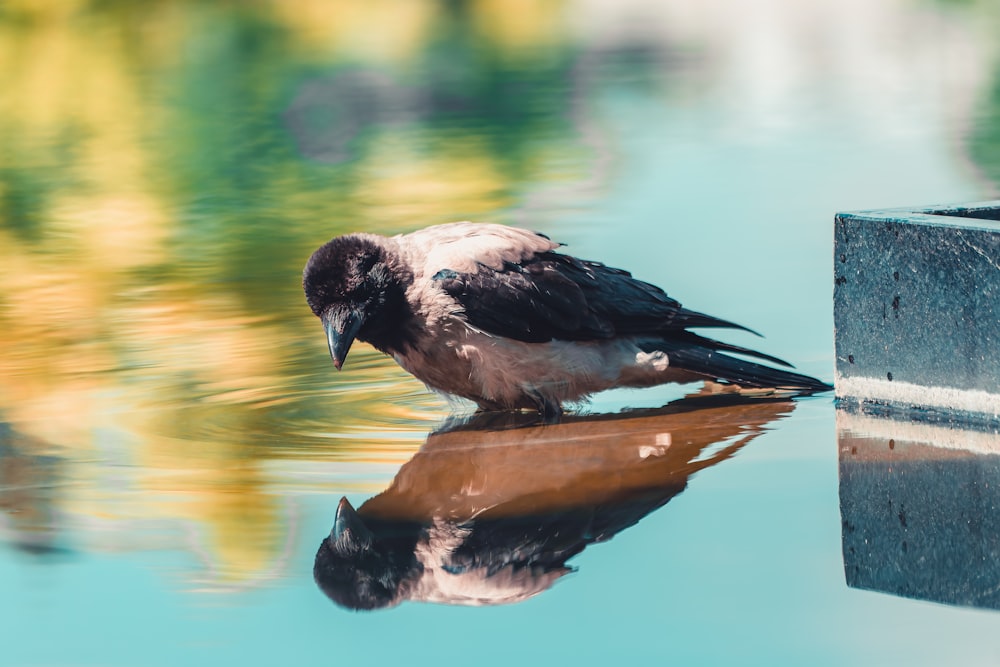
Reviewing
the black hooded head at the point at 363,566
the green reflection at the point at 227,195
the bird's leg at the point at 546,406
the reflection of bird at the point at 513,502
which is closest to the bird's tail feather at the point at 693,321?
the reflection of bird at the point at 513,502

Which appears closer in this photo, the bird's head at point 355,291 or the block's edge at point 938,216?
the block's edge at point 938,216

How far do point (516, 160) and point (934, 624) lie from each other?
10.9 metres

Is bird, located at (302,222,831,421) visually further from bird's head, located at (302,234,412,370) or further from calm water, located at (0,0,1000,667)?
calm water, located at (0,0,1000,667)

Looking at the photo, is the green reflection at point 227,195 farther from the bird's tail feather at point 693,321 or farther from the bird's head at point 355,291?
the bird's tail feather at point 693,321

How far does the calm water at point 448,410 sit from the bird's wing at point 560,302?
387 millimetres

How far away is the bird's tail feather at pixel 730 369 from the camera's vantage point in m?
7.52

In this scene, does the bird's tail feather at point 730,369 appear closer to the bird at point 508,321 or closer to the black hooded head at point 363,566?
the bird at point 508,321

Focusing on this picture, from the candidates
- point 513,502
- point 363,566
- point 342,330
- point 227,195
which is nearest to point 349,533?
point 363,566

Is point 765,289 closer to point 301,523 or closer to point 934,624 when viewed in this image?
point 301,523

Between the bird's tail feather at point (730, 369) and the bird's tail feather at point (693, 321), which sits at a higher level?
the bird's tail feather at point (693, 321)

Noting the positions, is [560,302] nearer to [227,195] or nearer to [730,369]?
[730,369]

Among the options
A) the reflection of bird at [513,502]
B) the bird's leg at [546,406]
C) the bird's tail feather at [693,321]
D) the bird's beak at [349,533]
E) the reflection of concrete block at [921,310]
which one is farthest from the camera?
the bird's tail feather at [693,321]

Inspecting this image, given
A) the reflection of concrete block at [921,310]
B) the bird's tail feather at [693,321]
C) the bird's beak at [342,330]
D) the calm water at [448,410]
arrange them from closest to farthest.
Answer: the calm water at [448,410] < the reflection of concrete block at [921,310] < the bird's beak at [342,330] < the bird's tail feather at [693,321]

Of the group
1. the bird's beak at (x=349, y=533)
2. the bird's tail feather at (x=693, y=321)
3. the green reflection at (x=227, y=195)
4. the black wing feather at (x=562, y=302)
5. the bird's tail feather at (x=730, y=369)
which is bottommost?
the green reflection at (x=227, y=195)
